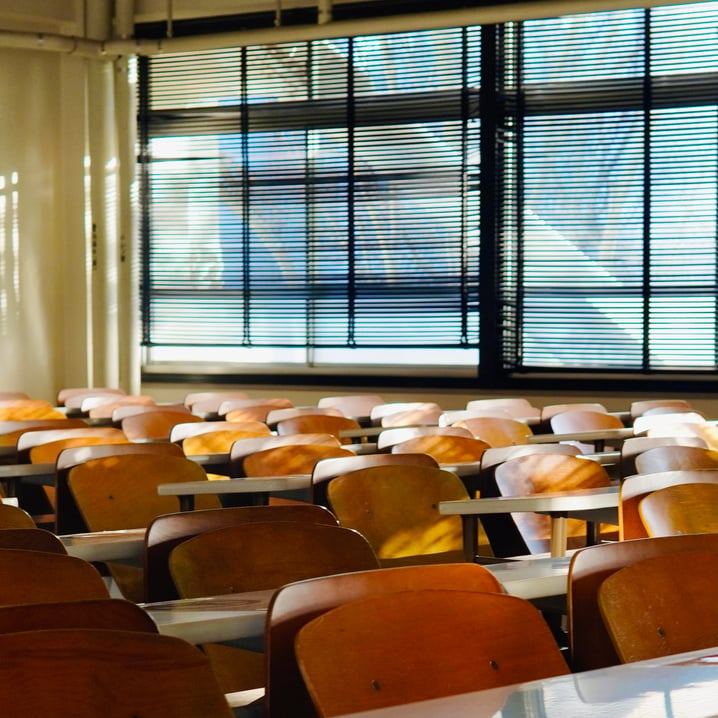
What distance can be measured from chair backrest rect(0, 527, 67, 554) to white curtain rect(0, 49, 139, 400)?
7.02 m

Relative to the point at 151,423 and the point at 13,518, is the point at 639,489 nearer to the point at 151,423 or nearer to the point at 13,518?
the point at 13,518

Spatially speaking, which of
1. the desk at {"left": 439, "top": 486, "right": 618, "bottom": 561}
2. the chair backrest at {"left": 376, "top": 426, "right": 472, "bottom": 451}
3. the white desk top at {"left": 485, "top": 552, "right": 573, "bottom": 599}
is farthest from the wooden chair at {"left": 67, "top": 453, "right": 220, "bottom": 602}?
the white desk top at {"left": 485, "top": 552, "right": 573, "bottom": 599}

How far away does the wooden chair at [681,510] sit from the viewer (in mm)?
3129

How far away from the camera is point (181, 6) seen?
9852 millimetres

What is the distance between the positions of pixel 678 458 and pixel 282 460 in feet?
4.93

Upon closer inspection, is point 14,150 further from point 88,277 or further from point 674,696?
point 674,696

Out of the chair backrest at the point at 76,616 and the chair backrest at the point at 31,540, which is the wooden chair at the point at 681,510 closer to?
the chair backrest at the point at 31,540

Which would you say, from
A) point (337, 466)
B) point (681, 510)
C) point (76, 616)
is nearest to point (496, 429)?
point (337, 466)

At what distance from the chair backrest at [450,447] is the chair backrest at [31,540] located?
241 cm

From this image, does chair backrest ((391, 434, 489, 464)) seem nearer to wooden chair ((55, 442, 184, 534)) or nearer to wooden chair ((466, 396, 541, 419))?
wooden chair ((55, 442, 184, 534))

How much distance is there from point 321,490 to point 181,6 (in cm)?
706

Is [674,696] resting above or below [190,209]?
below

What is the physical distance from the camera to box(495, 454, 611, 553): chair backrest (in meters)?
4.16

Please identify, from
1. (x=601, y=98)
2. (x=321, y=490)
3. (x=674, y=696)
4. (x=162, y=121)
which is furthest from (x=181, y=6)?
(x=674, y=696)
